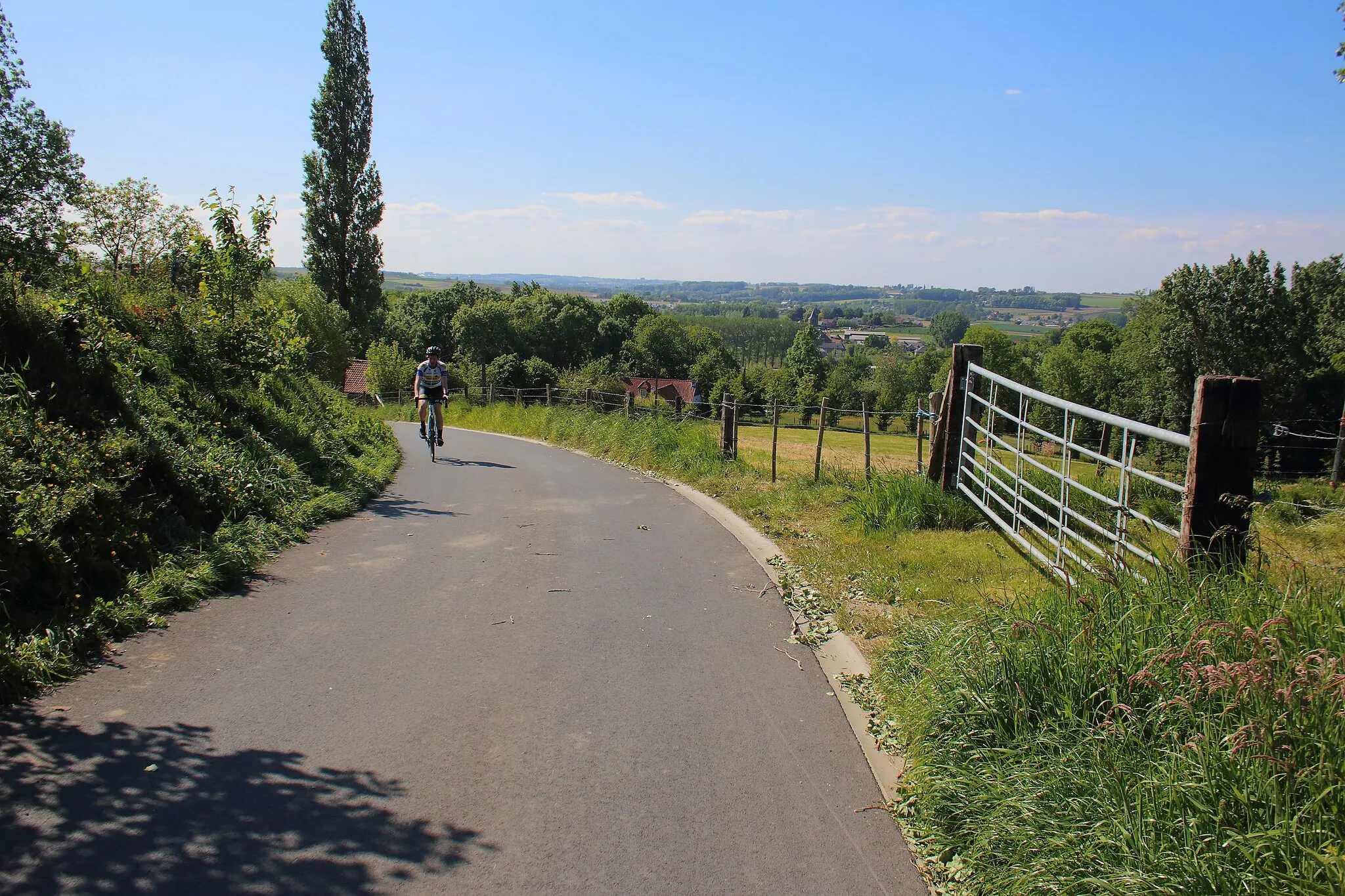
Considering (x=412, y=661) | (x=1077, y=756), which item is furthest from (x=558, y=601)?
(x=1077, y=756)

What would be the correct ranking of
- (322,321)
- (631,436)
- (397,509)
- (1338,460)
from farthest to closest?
(322,321) < (1338,460) < (631,436) < (397,509)

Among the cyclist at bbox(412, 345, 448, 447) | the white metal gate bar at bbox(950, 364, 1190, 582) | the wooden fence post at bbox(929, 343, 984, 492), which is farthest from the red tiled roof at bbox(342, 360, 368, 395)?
the white metal gate bar at bbox(950, 364, 1190, 582)

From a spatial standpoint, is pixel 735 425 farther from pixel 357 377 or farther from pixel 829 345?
pixel 829 345

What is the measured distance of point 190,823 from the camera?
11.4 ft

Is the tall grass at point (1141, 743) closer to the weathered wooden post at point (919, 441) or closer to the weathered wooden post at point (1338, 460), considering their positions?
the weathered wooden post at point (919, 441)

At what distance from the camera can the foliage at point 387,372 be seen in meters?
53.0

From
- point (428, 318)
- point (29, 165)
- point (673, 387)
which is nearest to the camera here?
point (29, 165)

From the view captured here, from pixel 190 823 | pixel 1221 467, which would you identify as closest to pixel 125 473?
pixel 190 823

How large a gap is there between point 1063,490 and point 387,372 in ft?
168

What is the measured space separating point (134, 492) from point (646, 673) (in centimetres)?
460

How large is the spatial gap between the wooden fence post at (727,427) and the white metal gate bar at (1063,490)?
5.38 metres

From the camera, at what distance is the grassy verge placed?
8.87 ft

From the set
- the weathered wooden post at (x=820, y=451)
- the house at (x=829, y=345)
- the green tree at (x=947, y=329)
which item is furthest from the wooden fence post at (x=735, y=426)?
the green tree at (x=947, y=329)

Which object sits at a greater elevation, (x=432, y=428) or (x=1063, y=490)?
(x=1063, y=490)
